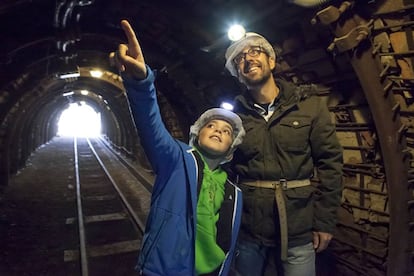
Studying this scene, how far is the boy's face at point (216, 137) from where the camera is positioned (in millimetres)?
2264

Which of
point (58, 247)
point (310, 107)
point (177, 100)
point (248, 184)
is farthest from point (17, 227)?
point (310, 107)

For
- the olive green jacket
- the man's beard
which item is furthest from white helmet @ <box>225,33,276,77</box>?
the olive green jacket

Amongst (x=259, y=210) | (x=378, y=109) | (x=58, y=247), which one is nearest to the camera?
(x=259, y=210)

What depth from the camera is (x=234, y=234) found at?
7.57 ft

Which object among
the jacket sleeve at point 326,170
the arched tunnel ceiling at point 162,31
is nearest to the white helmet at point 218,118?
the jacket sleeve at point 326,170

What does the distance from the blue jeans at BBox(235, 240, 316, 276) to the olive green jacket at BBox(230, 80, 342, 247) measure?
0.26ft

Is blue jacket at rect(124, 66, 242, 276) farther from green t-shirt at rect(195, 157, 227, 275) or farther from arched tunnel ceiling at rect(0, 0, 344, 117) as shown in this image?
arched tunnel ceiling at rect(0, 0, 344, 117)

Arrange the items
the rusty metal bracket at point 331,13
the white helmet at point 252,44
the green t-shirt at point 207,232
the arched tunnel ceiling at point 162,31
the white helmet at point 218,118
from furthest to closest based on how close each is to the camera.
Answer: the arched tunnel ceiling at point 162,31
the rusty metal bracket at point 331,13
the white helmet at point 252,44
the white helmet at point 218,118
the green t-shirt at point 207,232

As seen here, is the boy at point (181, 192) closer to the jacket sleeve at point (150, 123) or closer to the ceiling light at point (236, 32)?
the jacket sleeve at point (150, 123)

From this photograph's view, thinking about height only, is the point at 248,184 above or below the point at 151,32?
below

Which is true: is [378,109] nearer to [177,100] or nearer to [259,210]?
[259,210]

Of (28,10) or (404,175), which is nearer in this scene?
(404,175)

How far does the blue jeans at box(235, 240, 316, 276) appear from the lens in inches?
98.7

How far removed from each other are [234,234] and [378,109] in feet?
6.84
